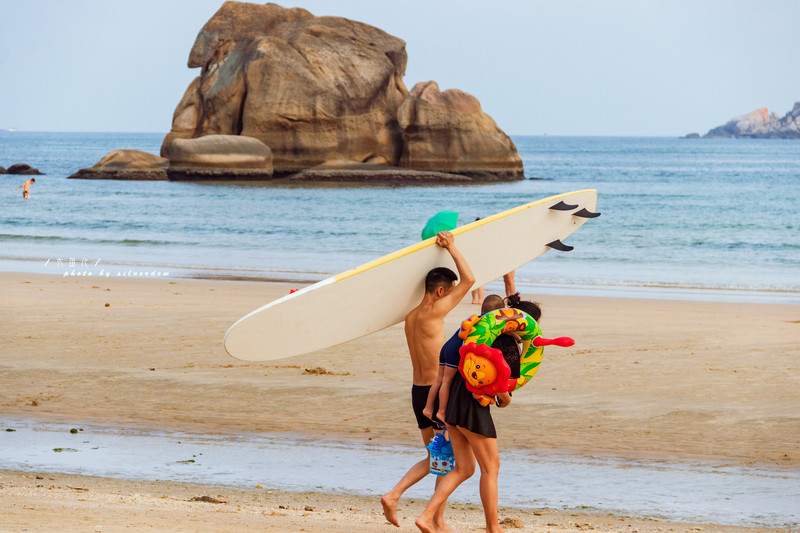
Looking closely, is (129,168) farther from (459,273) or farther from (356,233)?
(459,273)

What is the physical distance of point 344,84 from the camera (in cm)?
5347

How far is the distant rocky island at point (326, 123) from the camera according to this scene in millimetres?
50250

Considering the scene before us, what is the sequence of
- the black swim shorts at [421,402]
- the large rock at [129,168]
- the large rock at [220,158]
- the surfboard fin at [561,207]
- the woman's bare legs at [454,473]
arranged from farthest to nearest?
the large rock at [129,168], the large rock at [220,158], the surfboard fin at [561,207], the black swim shorts at [421,402], the woman's bare legs at [454,473]

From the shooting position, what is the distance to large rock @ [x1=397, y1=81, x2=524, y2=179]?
49.6 metres

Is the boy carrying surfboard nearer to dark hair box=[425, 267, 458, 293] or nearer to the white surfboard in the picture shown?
dark hair box=[425, 267, 458, 293]

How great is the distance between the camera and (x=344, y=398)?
740cm

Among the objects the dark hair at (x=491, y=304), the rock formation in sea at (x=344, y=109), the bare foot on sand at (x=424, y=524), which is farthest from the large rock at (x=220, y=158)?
the bare foot on sand at (x=424, y=524)

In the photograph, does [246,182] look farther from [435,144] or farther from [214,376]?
[214,376]

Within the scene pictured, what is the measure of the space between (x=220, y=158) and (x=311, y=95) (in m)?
6.82

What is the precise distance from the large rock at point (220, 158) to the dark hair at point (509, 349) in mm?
47230

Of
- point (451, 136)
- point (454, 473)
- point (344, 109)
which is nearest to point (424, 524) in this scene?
point (454, 473)

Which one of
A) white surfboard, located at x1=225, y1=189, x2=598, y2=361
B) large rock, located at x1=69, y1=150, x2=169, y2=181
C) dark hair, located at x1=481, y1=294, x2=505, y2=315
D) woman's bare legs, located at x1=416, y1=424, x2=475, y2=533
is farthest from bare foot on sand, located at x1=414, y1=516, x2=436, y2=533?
large rock, located at x1=69, y1=150, x2=169, y2=181

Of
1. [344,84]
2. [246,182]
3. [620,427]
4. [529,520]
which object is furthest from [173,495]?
[344,84]

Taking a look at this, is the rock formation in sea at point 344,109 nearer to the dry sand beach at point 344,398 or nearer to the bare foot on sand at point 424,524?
the dry sand beach at point 344,398
